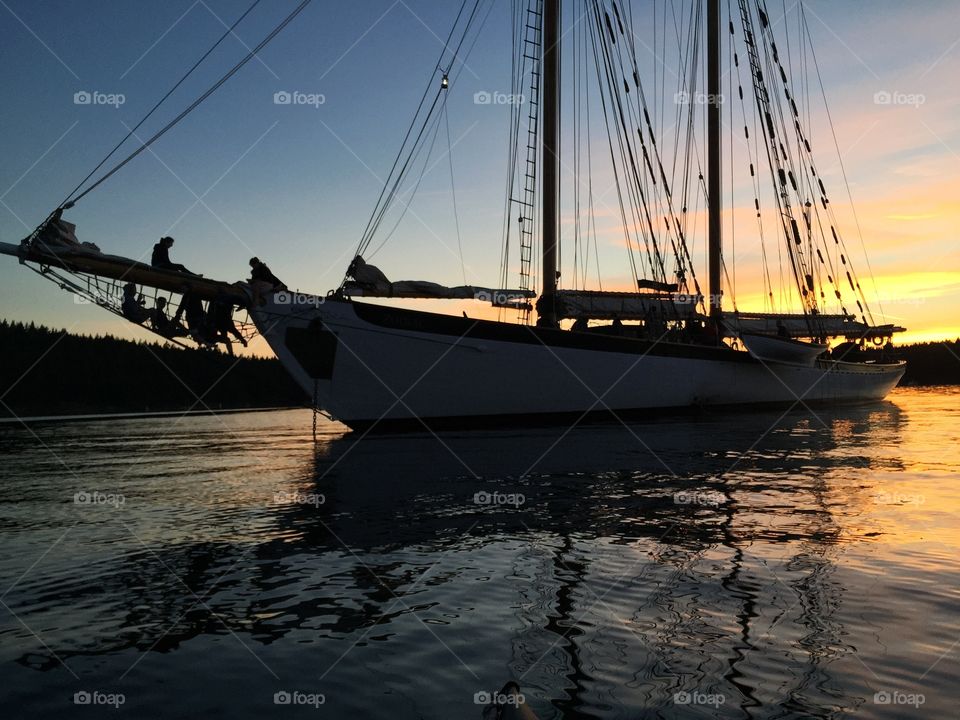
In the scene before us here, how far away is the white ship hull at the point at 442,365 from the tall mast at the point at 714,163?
11.3 meters

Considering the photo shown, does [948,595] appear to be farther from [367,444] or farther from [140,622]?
[367,444]

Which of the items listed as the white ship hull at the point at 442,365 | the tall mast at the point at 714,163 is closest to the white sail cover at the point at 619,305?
the tall mast at the point at 714,163

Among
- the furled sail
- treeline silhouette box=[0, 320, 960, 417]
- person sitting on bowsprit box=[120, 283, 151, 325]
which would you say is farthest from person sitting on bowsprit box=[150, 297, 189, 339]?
treeline silhouette box=[0, 320, 960, 417]

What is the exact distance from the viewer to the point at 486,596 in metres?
6.77

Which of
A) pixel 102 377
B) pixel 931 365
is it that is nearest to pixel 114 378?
pixel 102 377

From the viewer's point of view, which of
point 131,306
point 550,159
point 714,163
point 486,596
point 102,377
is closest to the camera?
point 486,596

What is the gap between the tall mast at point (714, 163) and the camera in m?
41.5

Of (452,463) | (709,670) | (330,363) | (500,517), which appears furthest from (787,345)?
(709,670)

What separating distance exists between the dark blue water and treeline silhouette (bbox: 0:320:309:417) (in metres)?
47.9

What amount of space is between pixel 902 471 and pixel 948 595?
9.75 meters

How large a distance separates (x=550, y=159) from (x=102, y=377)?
47.8 meters

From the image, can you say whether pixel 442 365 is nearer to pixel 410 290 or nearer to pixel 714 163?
pixel 410 290

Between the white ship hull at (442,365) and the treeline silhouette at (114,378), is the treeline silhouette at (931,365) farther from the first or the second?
the white ship hull at (442,365)

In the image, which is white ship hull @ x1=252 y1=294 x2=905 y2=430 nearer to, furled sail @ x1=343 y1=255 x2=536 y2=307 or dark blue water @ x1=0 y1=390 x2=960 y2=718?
furled sail @ x1=343 y1=255 x2=536 y2=307
